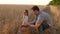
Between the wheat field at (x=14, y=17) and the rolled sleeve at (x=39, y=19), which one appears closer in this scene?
the rolled sleeve at (x=39, y=19)

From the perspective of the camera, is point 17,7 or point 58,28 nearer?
point 58,28

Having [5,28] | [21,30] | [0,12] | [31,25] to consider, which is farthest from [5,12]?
[31,25]

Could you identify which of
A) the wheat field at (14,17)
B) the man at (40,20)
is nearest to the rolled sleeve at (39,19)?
the man at (40,20)

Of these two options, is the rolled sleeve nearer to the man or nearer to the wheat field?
the man

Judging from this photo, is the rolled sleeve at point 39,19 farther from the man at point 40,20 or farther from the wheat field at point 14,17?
the wheat field at point 14,17

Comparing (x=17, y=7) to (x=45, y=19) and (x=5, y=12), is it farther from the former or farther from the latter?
(x=45, y=19)

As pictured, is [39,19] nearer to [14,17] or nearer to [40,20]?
[40,20]

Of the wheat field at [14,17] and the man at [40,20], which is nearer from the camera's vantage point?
the man at [40,20]

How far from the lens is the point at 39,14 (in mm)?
7996

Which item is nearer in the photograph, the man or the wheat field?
the man

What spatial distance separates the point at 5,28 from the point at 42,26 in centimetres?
466

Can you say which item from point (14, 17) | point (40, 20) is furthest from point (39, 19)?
point (14, 17)

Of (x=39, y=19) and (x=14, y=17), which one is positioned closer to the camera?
(x=39, y=19)

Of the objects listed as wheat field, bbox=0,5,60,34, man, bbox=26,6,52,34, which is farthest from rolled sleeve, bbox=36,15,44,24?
wheat field, bbox=0,5,60,34
